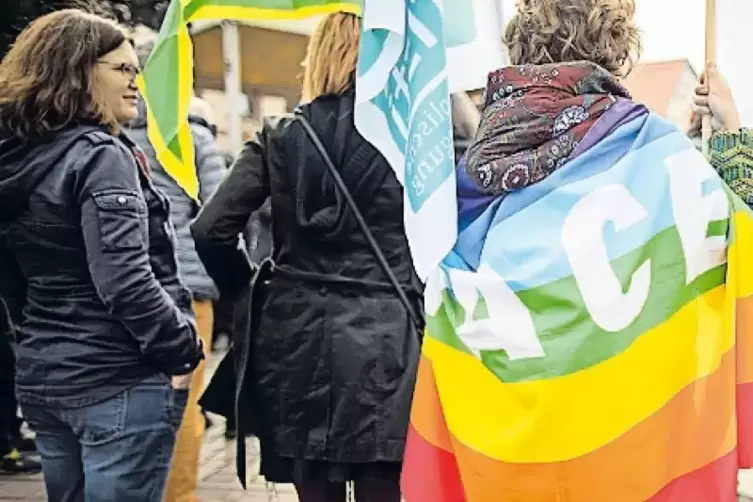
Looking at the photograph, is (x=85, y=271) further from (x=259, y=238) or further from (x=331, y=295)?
(x=259, y=238)

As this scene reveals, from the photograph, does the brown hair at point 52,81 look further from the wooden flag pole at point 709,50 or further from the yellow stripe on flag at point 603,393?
the wooden flag pole at point 709,50

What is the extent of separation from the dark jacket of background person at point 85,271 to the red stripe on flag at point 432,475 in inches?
33.1

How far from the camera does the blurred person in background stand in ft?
14.2

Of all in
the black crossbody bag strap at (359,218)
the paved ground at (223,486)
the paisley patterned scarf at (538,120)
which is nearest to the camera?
the paisley patterned scarf at (538,120)

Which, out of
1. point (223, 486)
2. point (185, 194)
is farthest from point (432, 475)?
point (223, 486)

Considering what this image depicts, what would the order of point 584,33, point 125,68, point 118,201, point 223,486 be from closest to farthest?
point 584,33 → point 118,201 → point 125,68 → point 223,486

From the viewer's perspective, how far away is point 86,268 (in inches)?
110

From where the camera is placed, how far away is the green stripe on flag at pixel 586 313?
205 cm

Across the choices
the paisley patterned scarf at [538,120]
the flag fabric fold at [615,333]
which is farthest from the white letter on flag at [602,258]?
the paisley patterned scarf at [538,120]

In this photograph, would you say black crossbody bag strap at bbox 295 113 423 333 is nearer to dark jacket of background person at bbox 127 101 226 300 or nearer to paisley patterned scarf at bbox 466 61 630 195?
paisley patterned scarf at bbox 466 61 630 195

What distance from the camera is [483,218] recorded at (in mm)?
2244

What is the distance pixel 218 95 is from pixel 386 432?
33.3 feet

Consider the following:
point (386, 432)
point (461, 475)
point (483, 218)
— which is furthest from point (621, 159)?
point (386, 432)

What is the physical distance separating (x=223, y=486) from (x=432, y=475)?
319 centimetres
